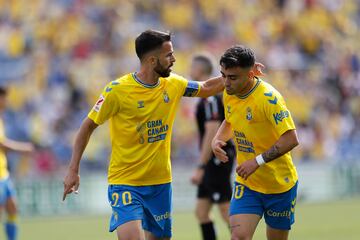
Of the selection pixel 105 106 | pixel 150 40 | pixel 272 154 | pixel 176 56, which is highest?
pixel 176 56

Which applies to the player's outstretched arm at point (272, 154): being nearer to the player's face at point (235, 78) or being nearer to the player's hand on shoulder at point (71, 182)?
the player's face at point (235, 78)

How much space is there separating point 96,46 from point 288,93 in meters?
5.59

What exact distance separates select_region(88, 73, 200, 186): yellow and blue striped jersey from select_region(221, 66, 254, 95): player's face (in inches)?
28.5

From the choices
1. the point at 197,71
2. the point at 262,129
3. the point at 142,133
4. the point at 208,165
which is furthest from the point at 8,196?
the point at 262,129

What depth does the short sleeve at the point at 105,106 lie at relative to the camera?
8.00 meters

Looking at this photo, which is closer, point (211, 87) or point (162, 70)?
point (162, 70)

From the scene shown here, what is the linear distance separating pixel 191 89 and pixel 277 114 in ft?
3.88

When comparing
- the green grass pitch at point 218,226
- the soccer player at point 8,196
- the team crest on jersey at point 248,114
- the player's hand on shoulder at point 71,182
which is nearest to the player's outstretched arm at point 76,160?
the player's hand on shoulder at point 71,182

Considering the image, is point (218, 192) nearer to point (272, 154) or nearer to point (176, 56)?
point (272, 154)

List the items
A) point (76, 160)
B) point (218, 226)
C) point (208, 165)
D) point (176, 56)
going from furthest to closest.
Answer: point (176, 56) < point (218, 226) < point (208, 165) < point (76, 160)

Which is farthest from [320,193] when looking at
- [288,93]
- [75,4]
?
[75,4]

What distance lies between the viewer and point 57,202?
20094mm

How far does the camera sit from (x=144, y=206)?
8.21 m

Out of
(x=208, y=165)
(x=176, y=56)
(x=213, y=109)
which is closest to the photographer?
(x=213, y=109)
